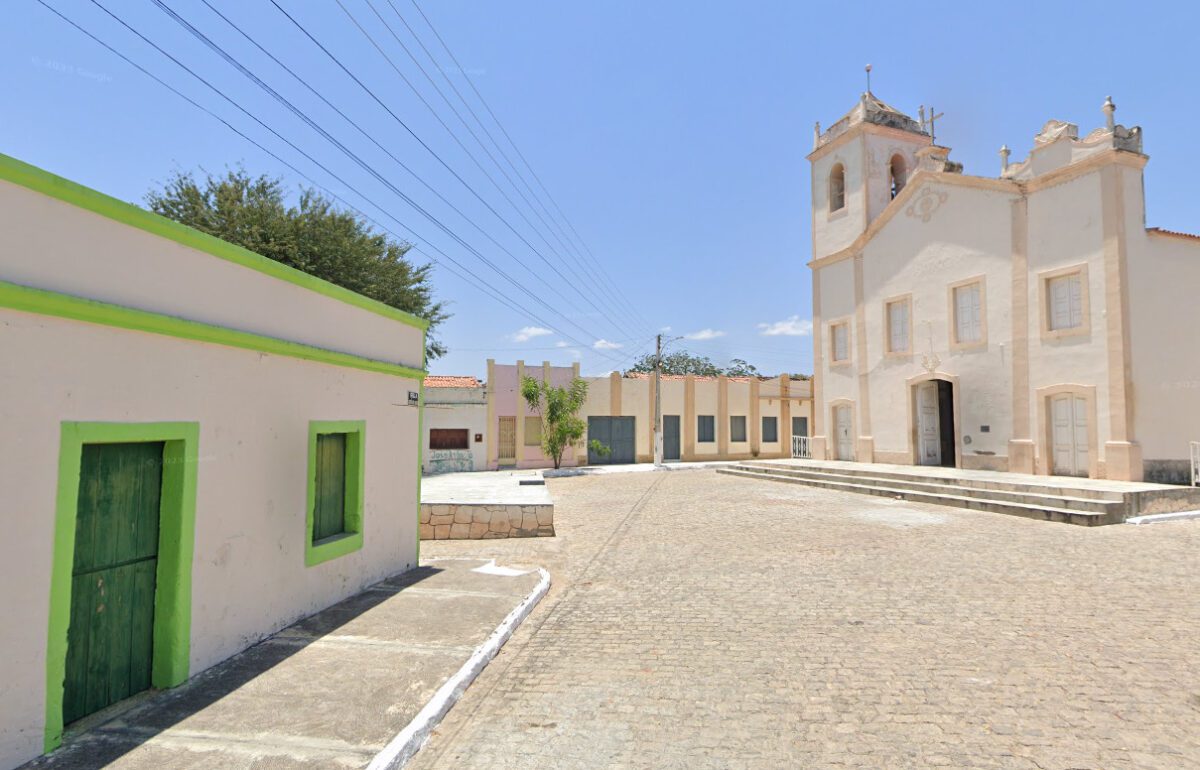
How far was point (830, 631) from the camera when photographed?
5324 millimetres

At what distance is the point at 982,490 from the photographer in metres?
13.7

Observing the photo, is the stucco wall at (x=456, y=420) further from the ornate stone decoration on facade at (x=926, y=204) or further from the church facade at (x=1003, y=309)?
the ornate stone decoration on facade at (x=926, y=204)

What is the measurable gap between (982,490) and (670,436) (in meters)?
15.8

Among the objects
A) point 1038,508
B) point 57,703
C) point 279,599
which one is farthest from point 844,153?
point 57,703

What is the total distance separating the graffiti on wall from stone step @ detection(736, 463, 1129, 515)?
12239 millimetres

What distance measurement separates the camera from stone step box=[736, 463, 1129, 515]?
442 inches

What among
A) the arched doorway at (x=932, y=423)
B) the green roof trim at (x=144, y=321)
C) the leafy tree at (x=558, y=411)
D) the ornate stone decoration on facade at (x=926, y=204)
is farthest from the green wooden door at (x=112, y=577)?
the leafy tree at (x=558, y=411)

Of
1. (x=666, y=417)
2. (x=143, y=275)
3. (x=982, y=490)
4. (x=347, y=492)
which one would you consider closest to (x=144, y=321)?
(x=143, y=275)

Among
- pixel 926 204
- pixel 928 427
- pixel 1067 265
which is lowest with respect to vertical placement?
pixel 928 427

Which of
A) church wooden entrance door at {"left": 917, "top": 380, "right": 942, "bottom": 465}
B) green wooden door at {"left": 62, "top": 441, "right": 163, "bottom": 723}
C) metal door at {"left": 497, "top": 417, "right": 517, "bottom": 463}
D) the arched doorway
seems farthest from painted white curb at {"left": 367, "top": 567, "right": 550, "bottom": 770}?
metal door at {"left": 497, "top": 417, "right": 517, "bottom": 463}

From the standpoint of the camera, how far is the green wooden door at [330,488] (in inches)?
228

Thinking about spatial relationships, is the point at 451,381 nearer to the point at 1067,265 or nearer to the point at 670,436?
the point at 670,436

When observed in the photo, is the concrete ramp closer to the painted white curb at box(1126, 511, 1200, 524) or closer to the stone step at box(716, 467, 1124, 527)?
the stone step at box(716, 467, 1124, 527)

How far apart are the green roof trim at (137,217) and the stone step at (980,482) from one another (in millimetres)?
13519
